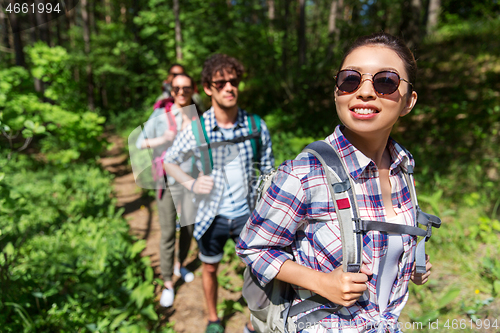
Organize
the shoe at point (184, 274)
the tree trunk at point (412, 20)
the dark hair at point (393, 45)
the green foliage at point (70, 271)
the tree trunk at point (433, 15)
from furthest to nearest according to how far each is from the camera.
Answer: the tree trunk at point (433, 15)
the tree trunk at point (412, 20)
the shoe at point (184, 274)
the green foliage at point (70, 271)
the dark hair at point (393, 45)

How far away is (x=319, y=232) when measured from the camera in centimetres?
103

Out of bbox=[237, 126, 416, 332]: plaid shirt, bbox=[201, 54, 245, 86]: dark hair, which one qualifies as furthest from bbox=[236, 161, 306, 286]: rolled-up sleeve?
bbox=[201, 54, 245, 86]: dark hair

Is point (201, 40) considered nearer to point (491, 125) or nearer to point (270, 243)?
point (491, 125)

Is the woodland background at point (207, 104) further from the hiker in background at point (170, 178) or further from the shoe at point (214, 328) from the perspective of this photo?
the shoe at point (214, 328)

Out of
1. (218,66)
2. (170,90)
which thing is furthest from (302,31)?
(218,66)

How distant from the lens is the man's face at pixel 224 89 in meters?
2.05

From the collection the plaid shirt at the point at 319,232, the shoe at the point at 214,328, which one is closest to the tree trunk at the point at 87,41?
the shoe at the point at 214,328

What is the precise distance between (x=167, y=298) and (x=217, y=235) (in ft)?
3.96

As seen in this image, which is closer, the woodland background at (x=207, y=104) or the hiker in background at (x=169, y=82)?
the woodland background at (x=207, y=104)

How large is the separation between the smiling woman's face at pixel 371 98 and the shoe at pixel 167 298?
2.61 metres

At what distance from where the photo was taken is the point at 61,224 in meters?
4.11

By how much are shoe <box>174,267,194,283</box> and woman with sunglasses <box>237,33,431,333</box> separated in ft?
7.89

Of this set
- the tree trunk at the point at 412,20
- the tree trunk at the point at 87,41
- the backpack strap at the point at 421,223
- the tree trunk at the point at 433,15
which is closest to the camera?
the backpack strap at the point at 421,223

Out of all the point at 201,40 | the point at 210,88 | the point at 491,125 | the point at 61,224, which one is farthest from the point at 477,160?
the point at 201,40
